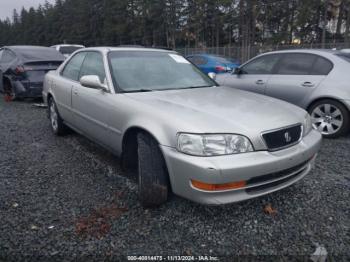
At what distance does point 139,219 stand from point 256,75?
413cm

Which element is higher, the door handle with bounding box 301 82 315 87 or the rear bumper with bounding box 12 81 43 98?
the door handle with bounding box 301 82 315 87

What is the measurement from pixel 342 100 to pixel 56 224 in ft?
14.3

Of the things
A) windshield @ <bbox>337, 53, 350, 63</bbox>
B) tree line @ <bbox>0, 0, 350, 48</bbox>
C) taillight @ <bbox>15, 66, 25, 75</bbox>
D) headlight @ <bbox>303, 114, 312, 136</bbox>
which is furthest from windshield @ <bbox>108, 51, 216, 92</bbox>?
tree line @ <bbox>0, 0, 350, 48</bbox>

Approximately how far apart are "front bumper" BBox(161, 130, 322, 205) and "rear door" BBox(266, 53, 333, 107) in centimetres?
280

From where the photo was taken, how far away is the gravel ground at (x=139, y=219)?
2.26 m

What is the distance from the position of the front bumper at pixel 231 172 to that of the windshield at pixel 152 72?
1.18 metres

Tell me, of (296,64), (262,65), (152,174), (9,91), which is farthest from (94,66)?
(9,91)

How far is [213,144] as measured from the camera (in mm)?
→ 2324

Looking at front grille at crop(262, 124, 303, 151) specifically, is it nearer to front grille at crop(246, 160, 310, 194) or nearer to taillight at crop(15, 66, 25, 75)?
front grille at crop(246, 160, 310, 194)

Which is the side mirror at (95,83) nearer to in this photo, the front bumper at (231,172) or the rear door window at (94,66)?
the rear door window at (94,66)

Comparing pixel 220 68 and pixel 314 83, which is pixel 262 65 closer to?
pixel 314 83

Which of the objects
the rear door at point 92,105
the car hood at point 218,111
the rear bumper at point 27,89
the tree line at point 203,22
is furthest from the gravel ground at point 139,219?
the tree line at point 203,22

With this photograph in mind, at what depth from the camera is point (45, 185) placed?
3.25 m

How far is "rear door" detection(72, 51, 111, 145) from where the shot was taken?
11.0 ft
